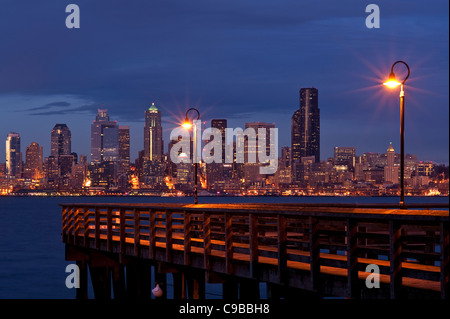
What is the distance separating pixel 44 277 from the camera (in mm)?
57750

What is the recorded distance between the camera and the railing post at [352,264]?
1341 centimetres

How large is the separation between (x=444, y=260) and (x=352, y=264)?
2301 mm

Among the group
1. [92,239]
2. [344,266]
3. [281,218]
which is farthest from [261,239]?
[92,239]

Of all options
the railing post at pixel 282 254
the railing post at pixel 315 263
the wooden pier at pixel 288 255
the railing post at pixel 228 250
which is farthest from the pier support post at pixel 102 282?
the railing post at pixel 315 263

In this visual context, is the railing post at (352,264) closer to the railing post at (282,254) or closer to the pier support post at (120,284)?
the railing post at (282,254)

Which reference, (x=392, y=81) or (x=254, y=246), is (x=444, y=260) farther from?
(x=392, y=81)

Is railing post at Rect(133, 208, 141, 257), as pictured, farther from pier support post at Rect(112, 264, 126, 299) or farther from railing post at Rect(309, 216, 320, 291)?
railing post at Rect(309, 216, 320, 291)

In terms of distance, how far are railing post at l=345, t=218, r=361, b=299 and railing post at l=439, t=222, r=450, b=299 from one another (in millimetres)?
2064

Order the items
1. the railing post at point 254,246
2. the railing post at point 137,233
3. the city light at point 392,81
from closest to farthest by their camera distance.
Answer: the railing post at point 254,246 < the city light at point 392,81 < the railing post at point 137,233

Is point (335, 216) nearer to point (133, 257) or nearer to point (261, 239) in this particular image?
point (261, 239)

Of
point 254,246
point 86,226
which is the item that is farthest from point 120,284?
point 254,246

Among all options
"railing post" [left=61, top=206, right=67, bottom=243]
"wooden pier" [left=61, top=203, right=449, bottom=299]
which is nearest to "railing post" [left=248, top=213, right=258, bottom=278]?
"wooden pier" [left=61, top=203, right=449, bottom=299]

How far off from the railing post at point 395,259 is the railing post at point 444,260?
1087 millimetres

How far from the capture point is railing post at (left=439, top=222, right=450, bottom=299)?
1147 cm
